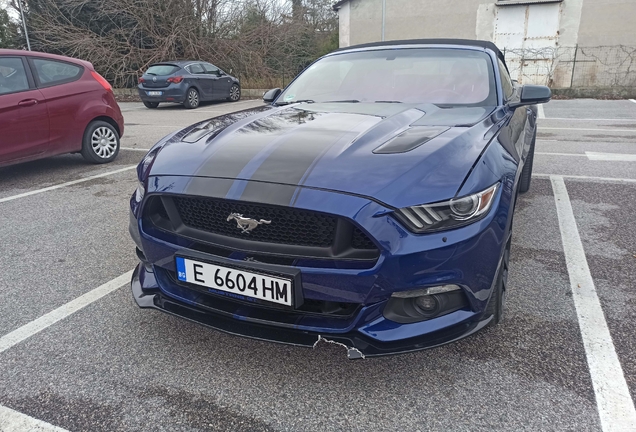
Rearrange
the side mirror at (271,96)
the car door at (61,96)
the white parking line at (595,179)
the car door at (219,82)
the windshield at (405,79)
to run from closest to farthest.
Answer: the windshield at (405,79), the side mirror at (271,96), the white parking line at (595,179), the car door at (61,96), the car door at (219,82)

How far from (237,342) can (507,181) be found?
1486 mm

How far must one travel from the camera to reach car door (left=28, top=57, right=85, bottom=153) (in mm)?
5664

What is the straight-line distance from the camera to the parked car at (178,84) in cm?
1376

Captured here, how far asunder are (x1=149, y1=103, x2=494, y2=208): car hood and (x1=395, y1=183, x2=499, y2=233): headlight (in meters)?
0.03

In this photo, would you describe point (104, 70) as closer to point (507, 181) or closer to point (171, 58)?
point (171, 58)

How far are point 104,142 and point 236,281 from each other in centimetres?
537

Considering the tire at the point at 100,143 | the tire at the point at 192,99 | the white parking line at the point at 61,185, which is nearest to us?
the white parking line at the point at 61,185

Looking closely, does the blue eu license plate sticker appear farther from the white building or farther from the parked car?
the white building

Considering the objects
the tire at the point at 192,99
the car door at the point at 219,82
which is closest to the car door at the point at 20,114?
the tire at the point at 192,99

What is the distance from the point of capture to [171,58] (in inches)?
765

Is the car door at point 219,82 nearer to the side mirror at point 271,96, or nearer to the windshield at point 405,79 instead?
the side mirror at point 271,96

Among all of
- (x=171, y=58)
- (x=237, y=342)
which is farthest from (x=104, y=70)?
(x=237, y=342)

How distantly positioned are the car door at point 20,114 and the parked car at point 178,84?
8438mm

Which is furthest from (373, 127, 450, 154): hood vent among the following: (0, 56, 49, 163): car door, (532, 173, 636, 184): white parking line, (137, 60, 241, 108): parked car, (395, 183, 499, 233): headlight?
(137, 60, 241, 108): parked car
